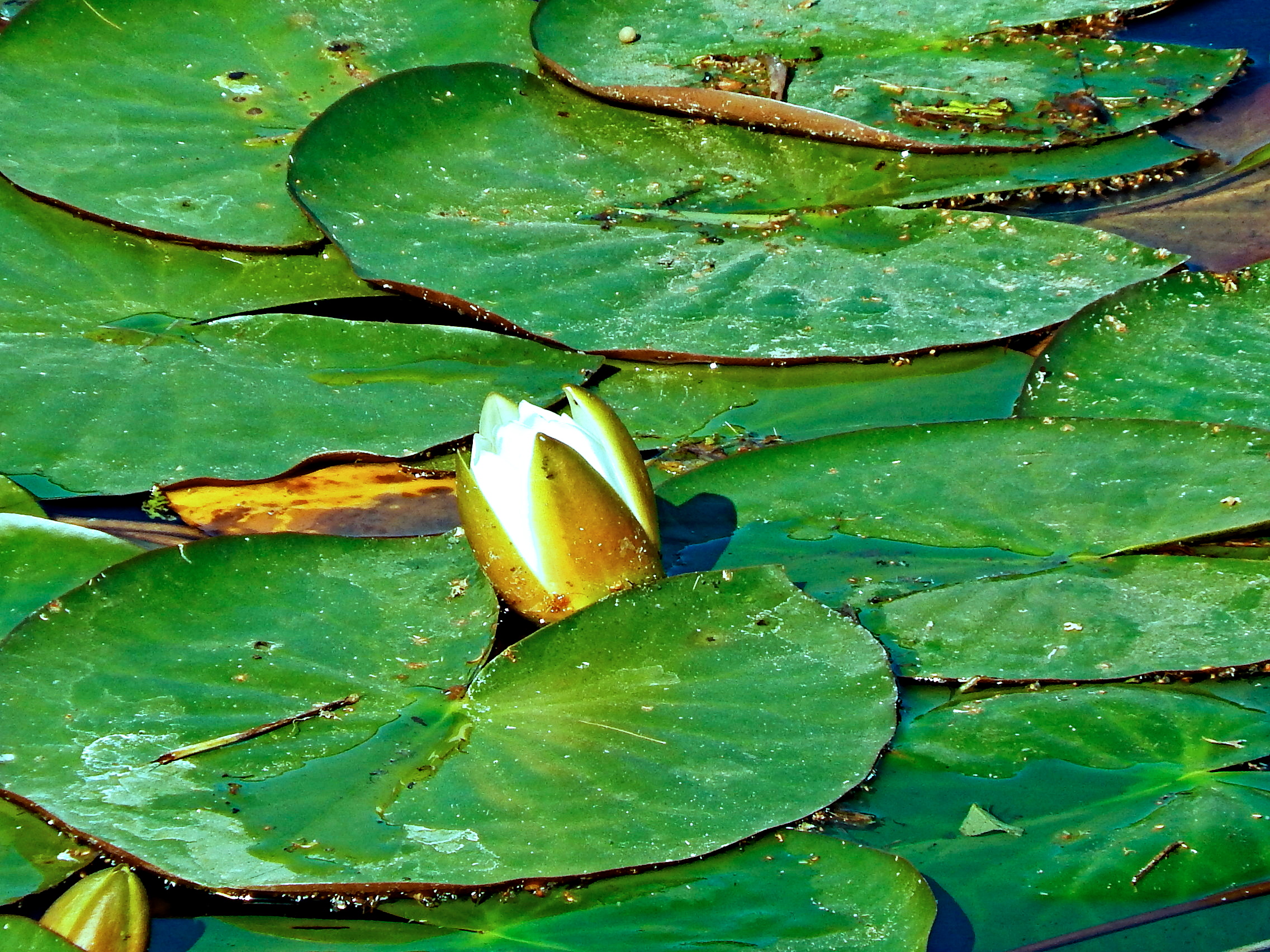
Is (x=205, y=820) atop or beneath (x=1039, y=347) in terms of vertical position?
beneath

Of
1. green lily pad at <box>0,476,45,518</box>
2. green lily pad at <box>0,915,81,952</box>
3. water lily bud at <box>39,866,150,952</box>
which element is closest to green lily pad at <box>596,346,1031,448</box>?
green lily pad at <box>0,476,45,518</box>

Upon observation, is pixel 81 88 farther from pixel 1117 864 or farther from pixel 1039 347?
pixel 1117 864

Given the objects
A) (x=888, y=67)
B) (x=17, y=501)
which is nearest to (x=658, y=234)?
(x=888, y=67)

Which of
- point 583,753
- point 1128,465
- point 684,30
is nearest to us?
point 583,753

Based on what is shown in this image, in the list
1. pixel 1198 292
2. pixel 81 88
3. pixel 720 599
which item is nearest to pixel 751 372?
pixel 720 599

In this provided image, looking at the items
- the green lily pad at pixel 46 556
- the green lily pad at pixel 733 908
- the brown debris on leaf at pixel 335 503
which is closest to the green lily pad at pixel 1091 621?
the green lily pad at pixel 733 908

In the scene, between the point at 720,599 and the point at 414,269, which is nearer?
the point at 720,599
